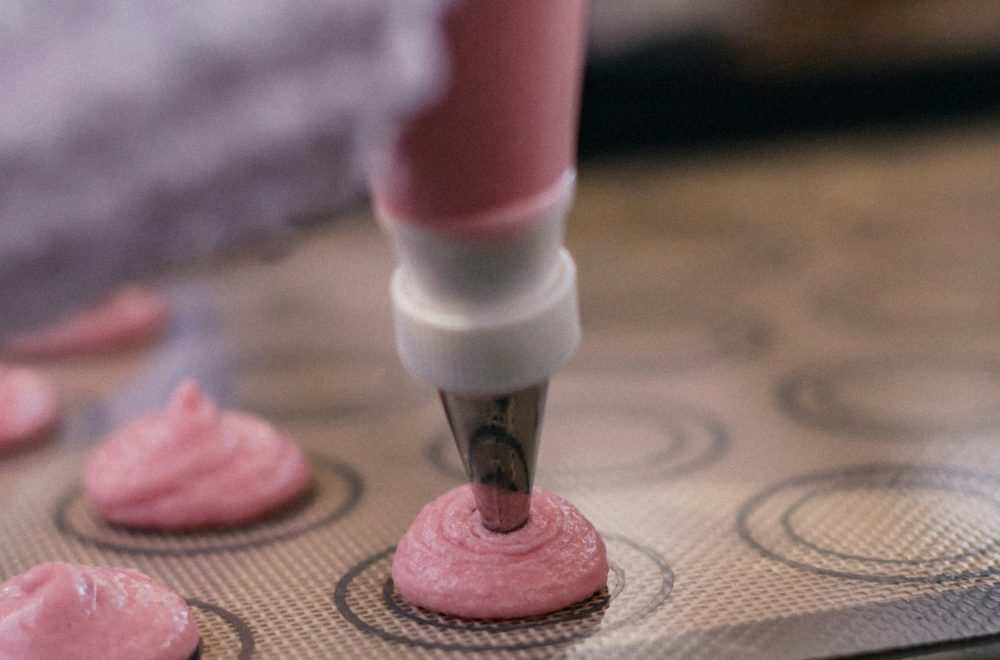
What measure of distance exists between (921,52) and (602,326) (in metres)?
1.10

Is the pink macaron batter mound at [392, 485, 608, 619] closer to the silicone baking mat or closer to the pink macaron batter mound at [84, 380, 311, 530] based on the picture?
the silicone baking mat

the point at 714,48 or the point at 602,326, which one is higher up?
the point at 714,48

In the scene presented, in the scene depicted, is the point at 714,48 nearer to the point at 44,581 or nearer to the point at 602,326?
the point at 602,326

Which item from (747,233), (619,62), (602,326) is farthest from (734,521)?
(619,62)

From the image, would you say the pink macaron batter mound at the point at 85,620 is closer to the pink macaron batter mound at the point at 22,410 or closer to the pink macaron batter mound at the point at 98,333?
the pink macaron batter mound at the point at 22,410

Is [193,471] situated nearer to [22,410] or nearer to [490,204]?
[22,410]

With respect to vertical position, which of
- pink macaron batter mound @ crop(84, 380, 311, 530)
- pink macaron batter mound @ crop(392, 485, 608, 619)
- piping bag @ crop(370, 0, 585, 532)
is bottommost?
pink macaron batter mound @ crop(84, 380, 311, 530)

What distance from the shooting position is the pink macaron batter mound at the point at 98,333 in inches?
50.4

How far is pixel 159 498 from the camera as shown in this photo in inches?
34.0

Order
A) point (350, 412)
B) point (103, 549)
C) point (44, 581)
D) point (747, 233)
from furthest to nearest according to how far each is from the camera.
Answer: point (747, 233) → point (350, 412) → point (103, 549) → point (44, 581)

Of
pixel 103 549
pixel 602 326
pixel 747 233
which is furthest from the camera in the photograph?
pixel 747 233

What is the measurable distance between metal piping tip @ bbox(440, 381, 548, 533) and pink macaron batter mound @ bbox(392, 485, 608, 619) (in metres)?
0.03

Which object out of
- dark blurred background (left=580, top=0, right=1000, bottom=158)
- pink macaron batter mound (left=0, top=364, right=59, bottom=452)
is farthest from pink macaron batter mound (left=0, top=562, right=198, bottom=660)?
dark blurred background (left=580, top=0, right=1000, bottom=158)

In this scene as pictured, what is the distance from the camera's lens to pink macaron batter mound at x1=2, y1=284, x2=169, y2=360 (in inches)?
50.4
